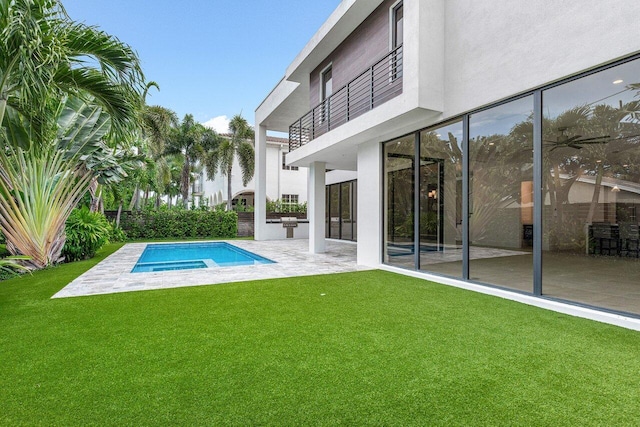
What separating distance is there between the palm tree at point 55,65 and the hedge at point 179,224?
14.8 metres

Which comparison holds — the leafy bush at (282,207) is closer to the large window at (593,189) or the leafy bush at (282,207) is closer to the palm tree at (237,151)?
the palm tree at (237,151)

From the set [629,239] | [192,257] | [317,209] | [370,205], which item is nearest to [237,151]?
[192,257]

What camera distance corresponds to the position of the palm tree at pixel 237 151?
25.6 metres

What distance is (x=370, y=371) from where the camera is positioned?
3.36 meters

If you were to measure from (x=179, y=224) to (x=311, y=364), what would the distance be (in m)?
19.2

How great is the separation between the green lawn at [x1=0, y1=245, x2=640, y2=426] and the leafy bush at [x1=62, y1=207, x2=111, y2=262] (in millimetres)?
6004

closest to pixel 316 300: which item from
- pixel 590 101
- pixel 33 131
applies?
pixel 33 131

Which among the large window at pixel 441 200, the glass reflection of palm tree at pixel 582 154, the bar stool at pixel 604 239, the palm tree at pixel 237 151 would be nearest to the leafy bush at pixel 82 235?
the large window at pixel 441 200

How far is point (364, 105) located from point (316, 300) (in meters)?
6.44

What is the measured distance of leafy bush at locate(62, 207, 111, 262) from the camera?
37.0 feet

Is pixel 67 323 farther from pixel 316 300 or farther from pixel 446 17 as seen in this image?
pixel 446 17

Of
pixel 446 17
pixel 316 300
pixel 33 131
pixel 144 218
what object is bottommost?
pixel 316 300

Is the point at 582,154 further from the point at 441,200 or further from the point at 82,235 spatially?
the point at 82,235

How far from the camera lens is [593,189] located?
11641 millimetres
